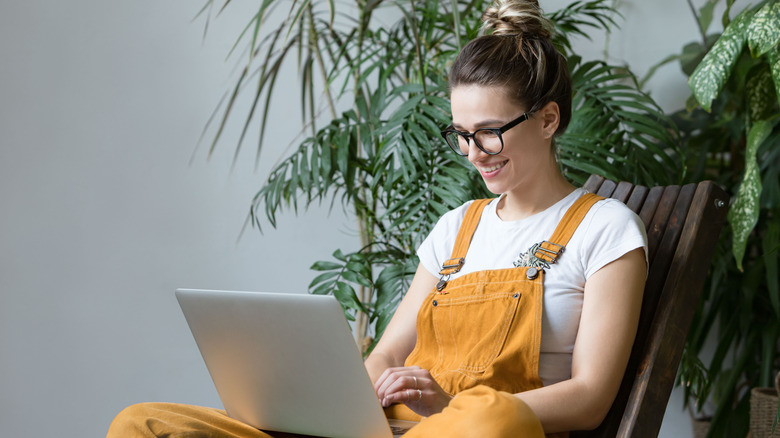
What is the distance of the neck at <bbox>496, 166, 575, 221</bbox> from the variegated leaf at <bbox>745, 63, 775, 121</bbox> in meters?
0.98

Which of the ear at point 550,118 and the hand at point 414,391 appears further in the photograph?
the ear at point 550,118

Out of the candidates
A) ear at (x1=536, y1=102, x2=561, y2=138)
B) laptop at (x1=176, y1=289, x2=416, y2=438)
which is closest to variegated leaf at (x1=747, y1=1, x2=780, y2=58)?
ear at (x1=536, y1=102, x2=561, y2=138)

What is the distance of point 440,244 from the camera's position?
1492 mm

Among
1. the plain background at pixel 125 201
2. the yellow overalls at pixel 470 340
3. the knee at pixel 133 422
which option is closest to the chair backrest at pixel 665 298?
the yellow overalls at pixel 470 340

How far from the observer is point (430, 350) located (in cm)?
138

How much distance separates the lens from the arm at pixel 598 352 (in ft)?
3.62

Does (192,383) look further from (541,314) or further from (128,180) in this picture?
(541,314)

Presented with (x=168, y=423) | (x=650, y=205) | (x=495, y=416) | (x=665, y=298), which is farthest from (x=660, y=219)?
(x=168, y=423)

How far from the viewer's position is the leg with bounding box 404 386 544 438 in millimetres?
892

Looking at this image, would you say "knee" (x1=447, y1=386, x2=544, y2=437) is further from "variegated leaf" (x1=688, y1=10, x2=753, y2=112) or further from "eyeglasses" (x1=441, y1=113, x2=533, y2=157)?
"variegated leaf" (x1=688, y1=10, x2=753, y2=112)

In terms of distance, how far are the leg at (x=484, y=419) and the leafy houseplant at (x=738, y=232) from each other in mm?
1211

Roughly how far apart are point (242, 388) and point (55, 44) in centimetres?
199

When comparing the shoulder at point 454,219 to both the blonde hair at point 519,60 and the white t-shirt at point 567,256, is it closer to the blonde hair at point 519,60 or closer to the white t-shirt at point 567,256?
the white t-shirt at point 567,256

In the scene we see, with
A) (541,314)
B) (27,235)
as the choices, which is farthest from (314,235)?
(541,314)
